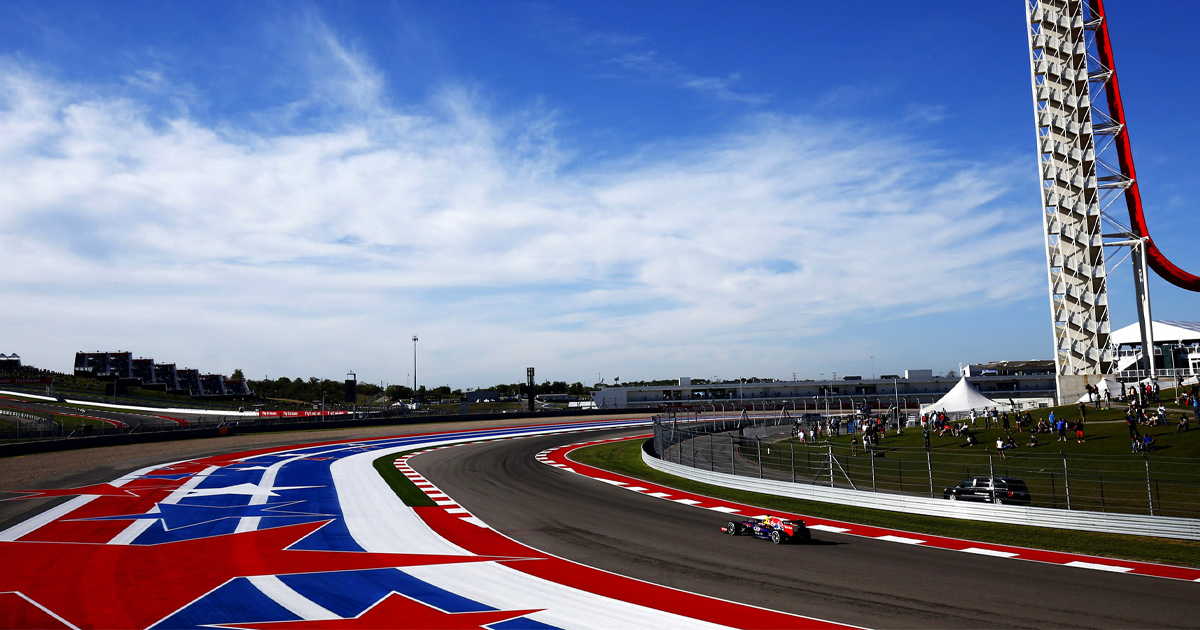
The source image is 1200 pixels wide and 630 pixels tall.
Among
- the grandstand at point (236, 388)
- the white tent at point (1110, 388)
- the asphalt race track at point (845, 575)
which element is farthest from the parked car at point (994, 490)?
the grandstand at point (236, 388)

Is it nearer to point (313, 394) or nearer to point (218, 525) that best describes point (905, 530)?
point (218, 525)

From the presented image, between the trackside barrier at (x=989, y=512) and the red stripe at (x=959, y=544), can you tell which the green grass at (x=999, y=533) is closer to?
the trackside barrier at (x=989, y=512)

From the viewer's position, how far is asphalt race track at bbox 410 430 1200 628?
32.8 ft

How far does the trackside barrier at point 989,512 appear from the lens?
15.8 meters

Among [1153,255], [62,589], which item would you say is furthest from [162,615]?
[1153,255]

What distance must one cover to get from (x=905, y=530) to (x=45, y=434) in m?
48.9

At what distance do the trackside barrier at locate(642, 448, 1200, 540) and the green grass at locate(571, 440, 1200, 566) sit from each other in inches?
11.9

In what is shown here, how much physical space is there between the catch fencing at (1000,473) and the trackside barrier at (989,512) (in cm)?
25

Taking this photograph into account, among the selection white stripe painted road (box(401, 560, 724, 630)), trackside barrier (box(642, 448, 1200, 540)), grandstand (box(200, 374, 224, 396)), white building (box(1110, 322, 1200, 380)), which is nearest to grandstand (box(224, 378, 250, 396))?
grandstand (box(200, 374, 224, 396))

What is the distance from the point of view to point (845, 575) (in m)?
12.3

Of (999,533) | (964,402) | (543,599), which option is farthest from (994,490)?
(964,402)

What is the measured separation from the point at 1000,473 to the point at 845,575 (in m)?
15.4

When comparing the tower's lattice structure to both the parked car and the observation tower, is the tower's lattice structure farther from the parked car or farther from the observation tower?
the parked car

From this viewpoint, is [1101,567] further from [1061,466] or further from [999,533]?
[1061,466]
